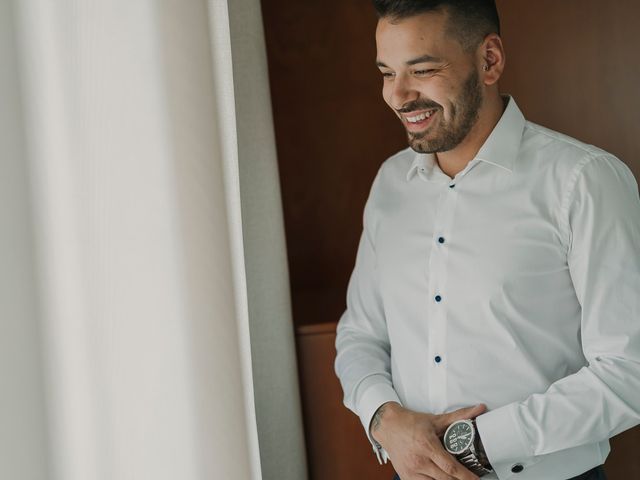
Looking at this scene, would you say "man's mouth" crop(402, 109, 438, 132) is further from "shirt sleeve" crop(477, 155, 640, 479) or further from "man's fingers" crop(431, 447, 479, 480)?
"man's fingers" crop(431, 447, 479, 480)

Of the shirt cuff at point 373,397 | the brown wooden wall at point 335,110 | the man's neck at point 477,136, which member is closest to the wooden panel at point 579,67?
the brown wooden wall at point 335,110

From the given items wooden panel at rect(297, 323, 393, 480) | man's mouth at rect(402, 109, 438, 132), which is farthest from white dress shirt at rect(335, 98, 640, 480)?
wooden panel at rect(297, 323, 393, 480)

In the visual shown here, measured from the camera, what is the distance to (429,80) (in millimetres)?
1507

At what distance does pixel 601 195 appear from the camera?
1.42 metres

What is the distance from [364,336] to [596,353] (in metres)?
0.53

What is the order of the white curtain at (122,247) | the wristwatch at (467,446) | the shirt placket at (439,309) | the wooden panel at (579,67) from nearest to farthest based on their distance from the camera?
the white curtain at (122,247)
the wristwatch at (467,446)
the shirt placket at (439,309)
the wooden panel at (579,67)

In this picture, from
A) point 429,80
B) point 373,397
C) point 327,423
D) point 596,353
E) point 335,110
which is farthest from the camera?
point 335,110

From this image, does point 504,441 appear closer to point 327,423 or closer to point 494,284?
point 494,284

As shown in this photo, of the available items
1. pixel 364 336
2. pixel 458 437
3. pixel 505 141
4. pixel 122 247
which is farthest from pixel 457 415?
pixel 122 247

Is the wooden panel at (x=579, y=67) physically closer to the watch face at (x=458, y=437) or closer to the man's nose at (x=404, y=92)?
the man's nose at (x=404, y=92)

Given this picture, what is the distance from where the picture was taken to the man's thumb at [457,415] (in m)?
1.47

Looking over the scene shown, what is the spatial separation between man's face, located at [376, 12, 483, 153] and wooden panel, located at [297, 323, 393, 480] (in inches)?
24.4

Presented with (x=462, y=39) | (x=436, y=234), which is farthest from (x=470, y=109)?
(x=436, y=234)

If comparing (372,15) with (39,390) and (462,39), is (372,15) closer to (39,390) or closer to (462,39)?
(462,39)
